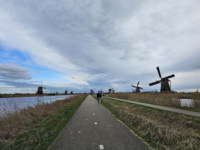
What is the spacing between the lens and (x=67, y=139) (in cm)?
583

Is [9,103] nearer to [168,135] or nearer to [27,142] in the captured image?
[27,142]

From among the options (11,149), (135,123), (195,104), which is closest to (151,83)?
(195,104)

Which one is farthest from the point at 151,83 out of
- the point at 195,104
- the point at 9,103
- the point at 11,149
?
the point at 11,149

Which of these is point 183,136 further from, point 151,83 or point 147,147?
point 151,83

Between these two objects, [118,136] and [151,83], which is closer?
[118,136]

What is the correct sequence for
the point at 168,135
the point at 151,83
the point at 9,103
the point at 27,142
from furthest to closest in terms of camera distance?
1. the point at 151,83
2. the point at 9,103
3. the point at 168,135
4. the point at 27,142

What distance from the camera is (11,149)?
503 centimetres

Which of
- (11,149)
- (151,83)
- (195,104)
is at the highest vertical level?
(151,83)

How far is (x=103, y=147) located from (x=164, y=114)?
27.2 feet

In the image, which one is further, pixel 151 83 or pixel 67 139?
pixel 151 83

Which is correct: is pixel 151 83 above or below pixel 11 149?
above

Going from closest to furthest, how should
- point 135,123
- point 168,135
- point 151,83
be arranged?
point 168,135 < point 135,123 < point 151,83

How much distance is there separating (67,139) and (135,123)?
489 centimetres

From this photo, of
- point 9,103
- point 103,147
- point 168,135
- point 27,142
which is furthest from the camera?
point 9,103
